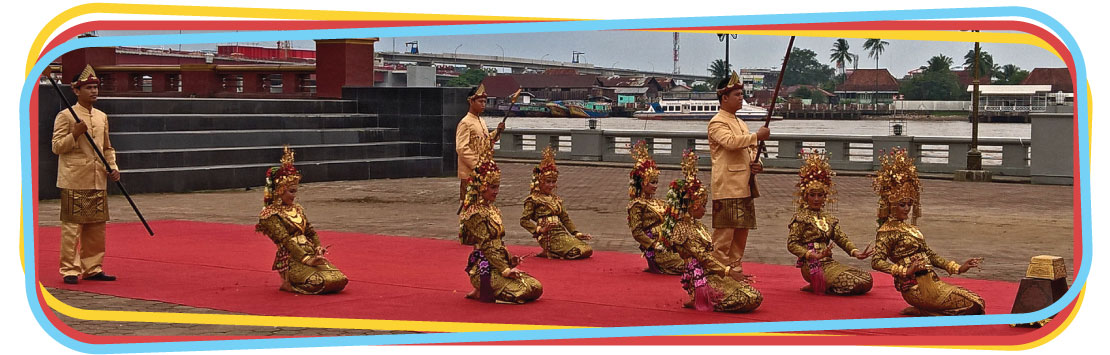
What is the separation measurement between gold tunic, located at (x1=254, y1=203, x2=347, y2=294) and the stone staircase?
9.66 metres

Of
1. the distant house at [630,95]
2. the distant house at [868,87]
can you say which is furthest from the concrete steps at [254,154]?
the distant house at [868,87]

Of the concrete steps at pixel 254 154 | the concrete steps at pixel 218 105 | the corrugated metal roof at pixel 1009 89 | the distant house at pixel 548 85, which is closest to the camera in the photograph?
the distant house at pixel 548 85

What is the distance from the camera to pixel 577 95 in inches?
978

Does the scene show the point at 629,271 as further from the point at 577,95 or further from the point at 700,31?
the point at 577,95

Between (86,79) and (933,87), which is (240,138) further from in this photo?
(933,87)

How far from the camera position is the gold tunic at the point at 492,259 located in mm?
9160

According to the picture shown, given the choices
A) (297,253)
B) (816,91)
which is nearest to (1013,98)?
(816,91)

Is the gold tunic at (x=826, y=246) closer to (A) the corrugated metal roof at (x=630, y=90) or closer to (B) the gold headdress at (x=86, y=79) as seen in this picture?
(B) the gold headdress at (x=86, y=79)

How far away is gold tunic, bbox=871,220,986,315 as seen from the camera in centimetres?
835

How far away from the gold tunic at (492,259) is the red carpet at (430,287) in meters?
0.11

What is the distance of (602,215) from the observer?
1700 cm

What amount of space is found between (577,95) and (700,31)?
1675cm

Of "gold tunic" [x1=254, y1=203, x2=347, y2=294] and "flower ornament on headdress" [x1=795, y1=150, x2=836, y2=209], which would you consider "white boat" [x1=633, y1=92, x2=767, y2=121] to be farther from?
"gold tunic" [x1=254, y1=203, x2=347, y2=294]
